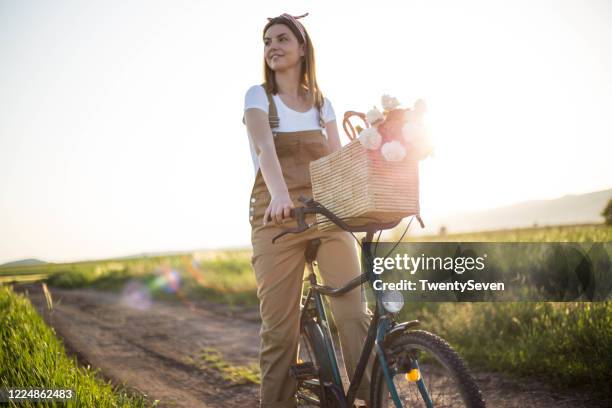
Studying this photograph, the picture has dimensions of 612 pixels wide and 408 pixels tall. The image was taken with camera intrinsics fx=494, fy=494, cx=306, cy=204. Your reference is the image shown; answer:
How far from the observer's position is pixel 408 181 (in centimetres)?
213

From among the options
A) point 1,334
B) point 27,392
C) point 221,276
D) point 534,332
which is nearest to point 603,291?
point 534,332

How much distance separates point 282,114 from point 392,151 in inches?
32.4

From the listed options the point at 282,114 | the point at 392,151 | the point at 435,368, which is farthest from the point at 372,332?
the point at 282,114

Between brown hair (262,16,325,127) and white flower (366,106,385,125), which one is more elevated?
brown hair (262,16,325,127)

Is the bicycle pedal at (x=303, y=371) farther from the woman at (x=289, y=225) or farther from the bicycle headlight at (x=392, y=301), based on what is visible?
the bicycle headlight at (x=392, y=301)

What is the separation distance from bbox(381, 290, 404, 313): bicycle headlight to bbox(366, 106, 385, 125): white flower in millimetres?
746

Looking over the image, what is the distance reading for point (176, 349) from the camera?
6117 mm

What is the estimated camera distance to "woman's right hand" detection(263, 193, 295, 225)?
88.6 inches

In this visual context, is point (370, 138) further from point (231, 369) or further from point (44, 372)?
point (231, 369)

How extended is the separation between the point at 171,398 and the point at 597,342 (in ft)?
11.5

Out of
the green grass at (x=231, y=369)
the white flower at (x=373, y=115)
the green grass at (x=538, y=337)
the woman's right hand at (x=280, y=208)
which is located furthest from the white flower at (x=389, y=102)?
the green grass at (x=231, y=369)

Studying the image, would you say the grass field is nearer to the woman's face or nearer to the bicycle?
the bicycle

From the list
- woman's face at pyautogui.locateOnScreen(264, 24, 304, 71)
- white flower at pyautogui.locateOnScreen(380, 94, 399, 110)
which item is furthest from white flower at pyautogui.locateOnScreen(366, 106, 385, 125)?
woman's face at pyautogui.locateOnScreen(264, 24, 304, 71)

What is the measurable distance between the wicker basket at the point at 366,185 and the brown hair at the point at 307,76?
54 centimetres
